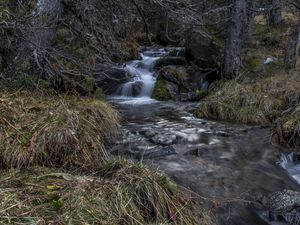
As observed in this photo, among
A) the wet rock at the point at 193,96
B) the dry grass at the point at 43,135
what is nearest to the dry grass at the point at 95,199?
the dry grass at the point at 43,135

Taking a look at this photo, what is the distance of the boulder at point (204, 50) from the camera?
13.3m

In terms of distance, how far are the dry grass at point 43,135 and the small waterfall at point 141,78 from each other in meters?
5.49

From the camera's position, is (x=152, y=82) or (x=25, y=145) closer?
(x=25, y=145)

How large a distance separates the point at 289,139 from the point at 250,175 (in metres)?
1.77

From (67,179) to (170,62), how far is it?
35.5 ft

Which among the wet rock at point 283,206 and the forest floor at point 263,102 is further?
the forest floor at point 263,102

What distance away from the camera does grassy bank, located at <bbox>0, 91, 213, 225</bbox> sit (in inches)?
124

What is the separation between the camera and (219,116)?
9.32 meters

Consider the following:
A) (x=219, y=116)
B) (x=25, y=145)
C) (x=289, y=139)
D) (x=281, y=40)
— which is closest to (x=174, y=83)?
(x=219, y=116)

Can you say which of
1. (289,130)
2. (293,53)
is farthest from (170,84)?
(289,130)

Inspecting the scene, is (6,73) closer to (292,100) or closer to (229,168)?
(229,168)

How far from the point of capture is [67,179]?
12.5ft

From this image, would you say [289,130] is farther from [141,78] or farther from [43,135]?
[141,78]

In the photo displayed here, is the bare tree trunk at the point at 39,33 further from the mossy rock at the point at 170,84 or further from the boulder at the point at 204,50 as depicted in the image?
the boulder at the point at 204,50
